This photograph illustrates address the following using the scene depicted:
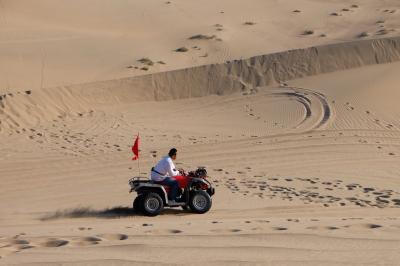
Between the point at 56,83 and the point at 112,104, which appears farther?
the point at 56,83

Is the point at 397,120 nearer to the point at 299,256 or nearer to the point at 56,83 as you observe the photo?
the point at 56,83

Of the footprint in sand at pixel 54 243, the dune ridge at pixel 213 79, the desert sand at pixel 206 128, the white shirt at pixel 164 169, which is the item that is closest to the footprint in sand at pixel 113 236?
the desert sand at pixel 206 128

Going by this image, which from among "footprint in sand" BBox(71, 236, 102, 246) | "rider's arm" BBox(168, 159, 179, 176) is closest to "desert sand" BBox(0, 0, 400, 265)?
"footprint in sand" BBox(71, 236, 102, 246)

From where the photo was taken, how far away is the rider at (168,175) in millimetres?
10625

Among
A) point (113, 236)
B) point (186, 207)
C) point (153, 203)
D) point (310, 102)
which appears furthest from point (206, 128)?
point (113, 236)

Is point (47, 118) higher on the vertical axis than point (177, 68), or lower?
lower

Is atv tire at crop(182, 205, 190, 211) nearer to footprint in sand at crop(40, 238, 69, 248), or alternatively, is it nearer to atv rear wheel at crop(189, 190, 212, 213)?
atv rear wheel at crop(189, 190, 212, 213)

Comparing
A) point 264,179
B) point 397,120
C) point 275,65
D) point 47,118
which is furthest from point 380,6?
point 264,179

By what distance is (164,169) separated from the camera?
10633mm

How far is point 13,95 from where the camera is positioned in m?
19.8

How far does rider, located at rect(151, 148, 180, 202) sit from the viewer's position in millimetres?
10625

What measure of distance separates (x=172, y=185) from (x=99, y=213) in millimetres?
1229

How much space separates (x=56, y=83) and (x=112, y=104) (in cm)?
278

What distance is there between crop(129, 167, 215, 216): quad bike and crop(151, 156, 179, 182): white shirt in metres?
0.08
